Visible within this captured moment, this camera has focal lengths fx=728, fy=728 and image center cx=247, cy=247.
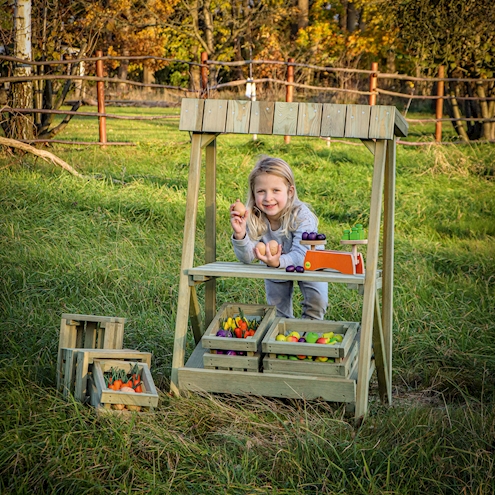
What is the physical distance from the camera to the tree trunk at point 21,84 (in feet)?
30.3

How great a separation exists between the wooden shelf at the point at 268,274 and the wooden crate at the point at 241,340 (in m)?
0.27

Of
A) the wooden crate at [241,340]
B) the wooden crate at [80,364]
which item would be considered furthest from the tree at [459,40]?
the wooden crate at [80,364]

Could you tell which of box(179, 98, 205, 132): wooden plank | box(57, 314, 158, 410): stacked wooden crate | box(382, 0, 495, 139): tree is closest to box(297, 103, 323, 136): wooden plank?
box(179, 98, 205, 132): wooden plank

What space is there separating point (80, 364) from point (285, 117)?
1.52 m

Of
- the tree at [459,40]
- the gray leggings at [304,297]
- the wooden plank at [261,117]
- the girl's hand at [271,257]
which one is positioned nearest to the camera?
the wooden plank at [261,117]

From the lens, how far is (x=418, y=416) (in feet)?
11.2

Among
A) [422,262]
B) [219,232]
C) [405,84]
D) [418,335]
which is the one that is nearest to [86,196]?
[219,232]

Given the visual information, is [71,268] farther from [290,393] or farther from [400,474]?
[400,474]

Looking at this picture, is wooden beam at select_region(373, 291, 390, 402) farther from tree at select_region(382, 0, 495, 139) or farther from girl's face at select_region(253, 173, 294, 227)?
tree at select_region(382, 0, 495, 139)

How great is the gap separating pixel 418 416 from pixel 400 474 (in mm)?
626

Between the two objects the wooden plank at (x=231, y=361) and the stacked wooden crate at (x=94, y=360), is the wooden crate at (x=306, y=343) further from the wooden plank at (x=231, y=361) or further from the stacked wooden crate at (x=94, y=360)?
the stacked wooden crate at (x=94, y=360)

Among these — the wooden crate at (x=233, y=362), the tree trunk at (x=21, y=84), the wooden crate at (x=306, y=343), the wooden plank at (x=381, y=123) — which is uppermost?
the tree trunk at (x=21, y=84)

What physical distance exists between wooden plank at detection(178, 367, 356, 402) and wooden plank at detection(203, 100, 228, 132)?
3.77 ft

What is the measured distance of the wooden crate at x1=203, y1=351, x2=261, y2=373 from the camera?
11.3 feet
